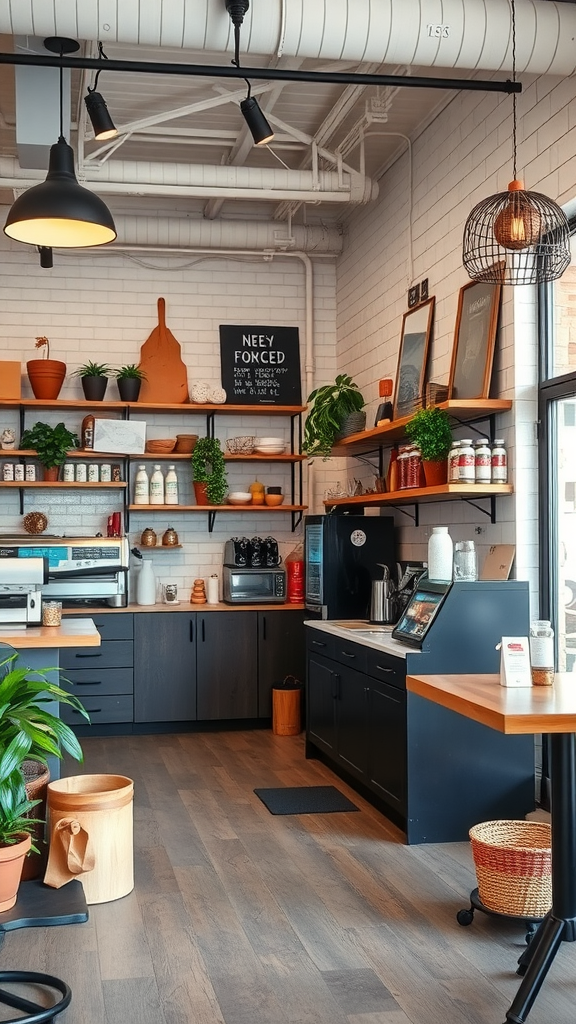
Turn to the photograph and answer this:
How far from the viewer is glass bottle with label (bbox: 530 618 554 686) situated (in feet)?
11.2

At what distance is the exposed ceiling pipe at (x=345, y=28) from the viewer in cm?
418

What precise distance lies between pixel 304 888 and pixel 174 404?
440 centimetres

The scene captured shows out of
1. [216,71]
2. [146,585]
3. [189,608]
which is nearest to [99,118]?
[216,71]

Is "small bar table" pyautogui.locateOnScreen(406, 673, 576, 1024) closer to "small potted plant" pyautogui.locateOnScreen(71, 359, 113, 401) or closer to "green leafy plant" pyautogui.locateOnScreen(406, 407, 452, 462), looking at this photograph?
"green leafy plant" pyautogui.locateOnScreen(406, 407, 452, 462)

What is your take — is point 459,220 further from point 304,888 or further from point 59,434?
point 304,888

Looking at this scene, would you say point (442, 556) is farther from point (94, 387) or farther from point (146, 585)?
point (94, 387)

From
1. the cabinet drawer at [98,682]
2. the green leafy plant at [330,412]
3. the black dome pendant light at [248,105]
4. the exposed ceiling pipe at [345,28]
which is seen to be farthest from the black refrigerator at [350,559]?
the exposed ceiling pipe at [345,28]

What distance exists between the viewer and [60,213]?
4.01 metres

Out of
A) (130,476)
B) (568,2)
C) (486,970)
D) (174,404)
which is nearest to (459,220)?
(568,2)

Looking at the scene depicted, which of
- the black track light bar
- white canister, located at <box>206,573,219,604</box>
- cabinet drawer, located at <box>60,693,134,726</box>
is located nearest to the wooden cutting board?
white canister, located at <box>206,573,219,604</box>

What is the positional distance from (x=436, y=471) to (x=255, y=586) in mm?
2598

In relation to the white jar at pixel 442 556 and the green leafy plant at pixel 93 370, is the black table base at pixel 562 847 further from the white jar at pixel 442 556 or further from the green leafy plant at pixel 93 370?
the green leafy plant at pixel 93 370

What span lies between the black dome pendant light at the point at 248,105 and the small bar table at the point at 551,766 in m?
2.47

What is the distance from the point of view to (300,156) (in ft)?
23.5
